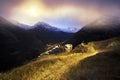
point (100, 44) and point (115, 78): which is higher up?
point (100, 44)

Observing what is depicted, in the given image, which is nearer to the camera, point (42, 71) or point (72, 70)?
point (72, 70)

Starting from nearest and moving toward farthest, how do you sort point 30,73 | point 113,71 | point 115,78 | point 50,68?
1. point 115,78
2. point 113,71
3. point 30,73
4. point 50,68

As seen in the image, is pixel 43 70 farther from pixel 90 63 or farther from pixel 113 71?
pixel 113 71

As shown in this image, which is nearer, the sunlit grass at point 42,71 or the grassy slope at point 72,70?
the grassy slope at point 72,70

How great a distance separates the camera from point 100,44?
95.8 m

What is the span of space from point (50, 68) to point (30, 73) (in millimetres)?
5285

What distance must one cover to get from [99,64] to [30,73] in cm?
1473

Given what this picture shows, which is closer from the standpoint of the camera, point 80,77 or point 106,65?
point 80,77

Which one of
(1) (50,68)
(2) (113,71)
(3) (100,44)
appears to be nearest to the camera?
(2) (113,71)

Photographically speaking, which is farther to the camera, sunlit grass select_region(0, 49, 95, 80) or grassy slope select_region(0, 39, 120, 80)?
sunlit grass select_region(0, 49, 95, 80)

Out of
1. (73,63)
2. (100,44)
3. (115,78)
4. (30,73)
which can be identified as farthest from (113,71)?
(100,44)

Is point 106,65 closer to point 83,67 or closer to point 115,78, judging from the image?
point 83,67

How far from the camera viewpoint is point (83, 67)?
52.7m

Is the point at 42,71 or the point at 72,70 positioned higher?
the point at 42,71
